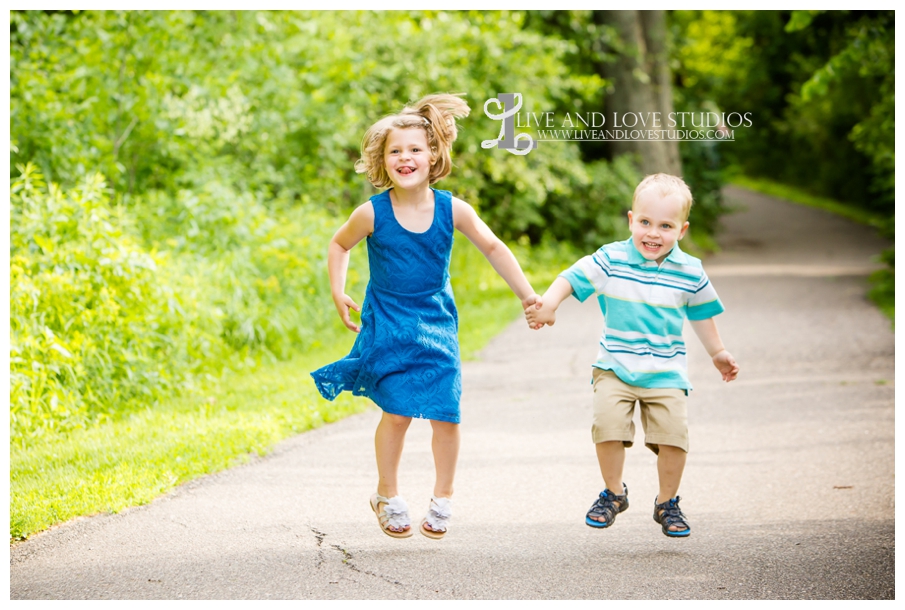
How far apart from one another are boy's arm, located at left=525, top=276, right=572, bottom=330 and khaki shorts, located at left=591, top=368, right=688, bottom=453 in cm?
38

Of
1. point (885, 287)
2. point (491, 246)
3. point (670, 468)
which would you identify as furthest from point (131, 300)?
point (885, 287)

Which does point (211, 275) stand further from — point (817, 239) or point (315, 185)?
point (817, 239)

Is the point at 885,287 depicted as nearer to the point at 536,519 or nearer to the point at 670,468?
the point at 536,519

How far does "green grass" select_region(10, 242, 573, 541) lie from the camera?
4.46 meters

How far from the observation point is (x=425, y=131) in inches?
143

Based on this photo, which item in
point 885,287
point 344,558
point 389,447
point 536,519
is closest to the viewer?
point 389,447

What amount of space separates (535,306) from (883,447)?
334cm

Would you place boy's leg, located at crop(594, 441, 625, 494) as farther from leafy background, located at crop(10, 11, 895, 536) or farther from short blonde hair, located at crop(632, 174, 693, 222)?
leafy background, located at crop(10, 11, 895, 536)

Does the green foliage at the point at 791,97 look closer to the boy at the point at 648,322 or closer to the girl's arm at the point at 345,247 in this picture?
the boy at the point at 648,322

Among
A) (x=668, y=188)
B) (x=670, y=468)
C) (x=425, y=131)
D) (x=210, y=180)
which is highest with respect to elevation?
(x=210, y=180)

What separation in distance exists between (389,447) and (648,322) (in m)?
1.11

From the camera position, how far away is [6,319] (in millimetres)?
4488
